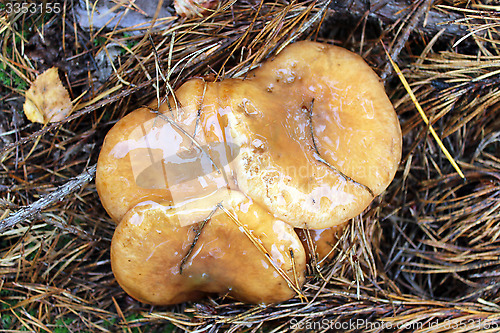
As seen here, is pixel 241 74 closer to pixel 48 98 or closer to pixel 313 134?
pixel 313 134

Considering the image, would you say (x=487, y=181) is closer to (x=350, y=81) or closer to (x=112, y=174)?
(x=350, y=81)

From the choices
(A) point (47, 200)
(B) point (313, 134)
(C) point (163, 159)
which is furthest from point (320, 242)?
(A) point (47, 200)

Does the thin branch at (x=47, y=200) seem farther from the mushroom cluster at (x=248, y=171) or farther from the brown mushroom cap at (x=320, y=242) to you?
the brown mushroom cap at (x=320, y=242)

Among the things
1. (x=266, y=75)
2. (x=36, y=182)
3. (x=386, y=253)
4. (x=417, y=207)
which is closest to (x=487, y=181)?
(x=417, y=207)

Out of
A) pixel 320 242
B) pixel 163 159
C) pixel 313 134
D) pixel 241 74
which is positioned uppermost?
pixel 241 74

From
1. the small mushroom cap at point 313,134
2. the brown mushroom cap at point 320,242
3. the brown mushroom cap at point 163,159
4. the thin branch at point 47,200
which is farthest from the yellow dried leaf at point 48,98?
the brown mushroom cap at point 320,242

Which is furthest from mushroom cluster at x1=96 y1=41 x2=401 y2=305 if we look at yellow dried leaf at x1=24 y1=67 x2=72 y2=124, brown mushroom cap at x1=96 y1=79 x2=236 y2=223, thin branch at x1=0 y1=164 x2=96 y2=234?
yellow dried leaf at x1=24 y1=67 x2=72 y2=124
